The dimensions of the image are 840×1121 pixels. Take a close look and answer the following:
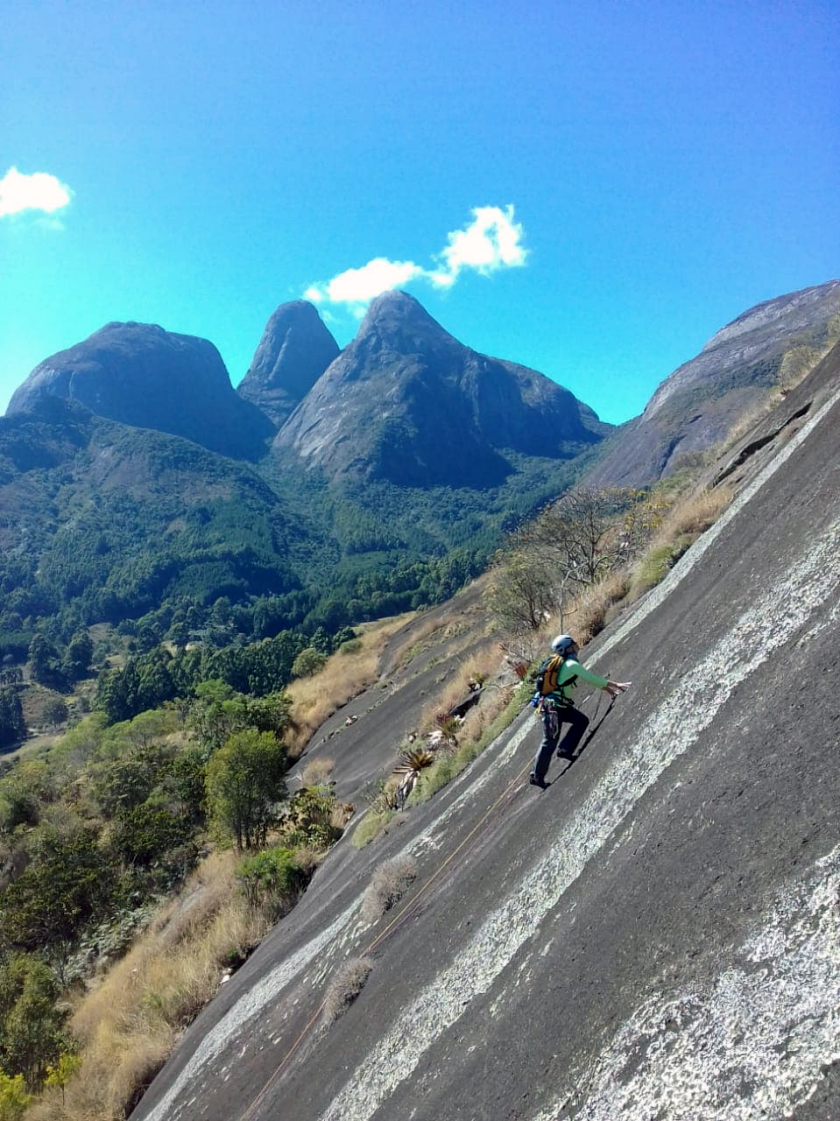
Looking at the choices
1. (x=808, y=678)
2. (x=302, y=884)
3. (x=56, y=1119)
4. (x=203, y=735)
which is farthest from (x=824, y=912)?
(x=203, y=735)

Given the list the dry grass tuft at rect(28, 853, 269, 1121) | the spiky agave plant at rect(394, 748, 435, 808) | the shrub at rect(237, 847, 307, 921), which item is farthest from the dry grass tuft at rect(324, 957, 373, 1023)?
the shrub at rect(237, 847, 307, 921)

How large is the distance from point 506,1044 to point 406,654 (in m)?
29.6

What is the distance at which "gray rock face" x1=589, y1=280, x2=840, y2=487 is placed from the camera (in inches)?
4144

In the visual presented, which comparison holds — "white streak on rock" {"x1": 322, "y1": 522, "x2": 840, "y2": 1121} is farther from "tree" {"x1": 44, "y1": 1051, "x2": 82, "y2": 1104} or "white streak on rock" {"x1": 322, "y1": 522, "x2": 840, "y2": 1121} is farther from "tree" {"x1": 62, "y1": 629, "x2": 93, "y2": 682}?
"tree" {"x1": 62, "y1": 629, "x2": 93, "y2": 682}

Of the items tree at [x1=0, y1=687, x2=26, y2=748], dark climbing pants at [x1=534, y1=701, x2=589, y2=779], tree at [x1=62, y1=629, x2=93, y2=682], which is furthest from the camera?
tree at [x1=62, y1=629, x2=93, y2=682]

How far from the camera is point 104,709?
7988cm

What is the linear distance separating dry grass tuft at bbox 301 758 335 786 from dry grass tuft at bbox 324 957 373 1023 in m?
14.8

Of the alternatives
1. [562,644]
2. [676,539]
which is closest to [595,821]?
[562,644]

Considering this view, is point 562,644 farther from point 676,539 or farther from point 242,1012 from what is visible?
point 242,1012

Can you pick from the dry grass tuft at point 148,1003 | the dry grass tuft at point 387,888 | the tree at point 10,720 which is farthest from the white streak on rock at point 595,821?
the tree at point 10,720

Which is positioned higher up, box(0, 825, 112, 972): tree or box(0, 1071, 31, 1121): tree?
box(0, 825, 112, 972): tree

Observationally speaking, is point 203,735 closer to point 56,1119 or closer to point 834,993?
point 56,1119

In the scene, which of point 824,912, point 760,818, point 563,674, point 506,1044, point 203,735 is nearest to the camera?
point 824,912

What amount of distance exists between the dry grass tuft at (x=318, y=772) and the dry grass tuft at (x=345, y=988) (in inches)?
581
